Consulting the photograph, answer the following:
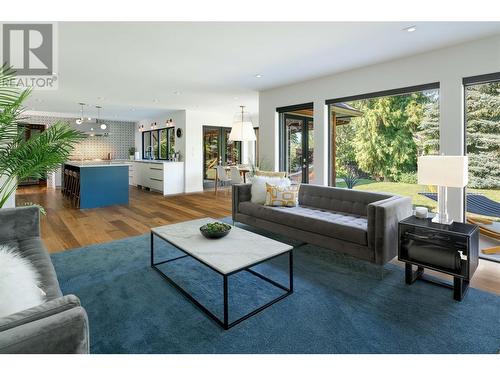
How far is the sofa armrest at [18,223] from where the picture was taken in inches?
95.7

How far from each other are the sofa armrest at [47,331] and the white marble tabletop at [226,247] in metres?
1.00

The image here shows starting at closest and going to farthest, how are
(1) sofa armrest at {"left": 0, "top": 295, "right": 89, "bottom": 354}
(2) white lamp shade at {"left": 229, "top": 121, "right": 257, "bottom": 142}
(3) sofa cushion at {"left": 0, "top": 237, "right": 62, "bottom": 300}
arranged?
(1) sofa armrest at {"left": 0, "top": 295, "right": 89, "bottom": 354}
(3) sofa cushion at {"left": 0, "top": 237, "right": 62, "bottom": 300}
(2) white lamp shade at {"left": 229, "top": 121, "right": 257, "bottom": 142}

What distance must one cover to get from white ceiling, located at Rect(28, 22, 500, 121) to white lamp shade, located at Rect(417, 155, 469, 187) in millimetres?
1376

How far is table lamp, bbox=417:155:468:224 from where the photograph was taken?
7.87 feet

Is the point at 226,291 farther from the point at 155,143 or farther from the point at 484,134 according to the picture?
the point at 155,143

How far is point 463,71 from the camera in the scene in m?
3.24

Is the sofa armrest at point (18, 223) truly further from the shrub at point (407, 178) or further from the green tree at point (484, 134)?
the green tree at point (484, 134)

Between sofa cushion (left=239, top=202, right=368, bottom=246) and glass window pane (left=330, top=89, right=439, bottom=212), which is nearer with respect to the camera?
sofa cushion (left=239, top=202, right=368, bottom=246)

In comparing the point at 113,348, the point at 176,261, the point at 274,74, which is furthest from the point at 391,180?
the point at 113,348

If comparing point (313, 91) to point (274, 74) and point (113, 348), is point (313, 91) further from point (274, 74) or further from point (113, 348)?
point (113, 348)

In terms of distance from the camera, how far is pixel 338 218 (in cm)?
330

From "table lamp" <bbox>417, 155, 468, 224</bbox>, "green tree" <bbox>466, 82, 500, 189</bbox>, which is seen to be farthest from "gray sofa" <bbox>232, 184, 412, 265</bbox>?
"green tree" <bbox>466, 82, 500, 189</bbox>

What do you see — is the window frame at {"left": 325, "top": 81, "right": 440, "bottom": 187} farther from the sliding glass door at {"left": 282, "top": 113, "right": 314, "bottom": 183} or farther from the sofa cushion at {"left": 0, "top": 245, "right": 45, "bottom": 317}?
the sofa cushion at {"left": 0, "top": 245, "right": 45, "bottom": 317}
